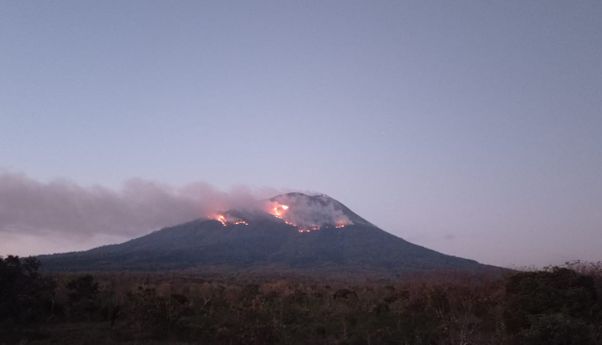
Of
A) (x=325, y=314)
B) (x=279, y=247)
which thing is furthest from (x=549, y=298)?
(x=279, y=247)

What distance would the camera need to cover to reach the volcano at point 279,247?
70438 millimetres

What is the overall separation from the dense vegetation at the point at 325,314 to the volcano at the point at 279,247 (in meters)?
45.4

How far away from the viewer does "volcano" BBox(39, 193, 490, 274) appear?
70.4 m

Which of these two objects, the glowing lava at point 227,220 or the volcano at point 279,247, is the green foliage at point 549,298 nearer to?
the volcano at point 279,247

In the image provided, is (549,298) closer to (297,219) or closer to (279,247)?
(279,247)

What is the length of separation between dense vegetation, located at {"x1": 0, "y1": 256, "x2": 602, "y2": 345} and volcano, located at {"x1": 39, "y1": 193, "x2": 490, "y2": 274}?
45.4 m

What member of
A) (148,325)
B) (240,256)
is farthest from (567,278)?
(240,256)

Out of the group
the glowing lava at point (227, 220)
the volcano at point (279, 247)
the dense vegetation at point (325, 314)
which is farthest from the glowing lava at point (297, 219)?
the dense vegetation at point (325, 314)

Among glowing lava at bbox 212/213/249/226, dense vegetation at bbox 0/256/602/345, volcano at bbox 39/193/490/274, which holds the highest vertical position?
glowing lava at bbox 212/213/249/226

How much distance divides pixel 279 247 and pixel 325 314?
80.1 meters

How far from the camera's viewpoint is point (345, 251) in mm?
90375

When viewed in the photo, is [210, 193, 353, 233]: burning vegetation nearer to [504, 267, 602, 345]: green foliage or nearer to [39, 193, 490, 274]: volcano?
[39, 193, 490, 274]: volcano

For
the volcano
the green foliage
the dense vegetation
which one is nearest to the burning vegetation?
the volcano

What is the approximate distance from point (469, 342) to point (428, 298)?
4787 millimetres
